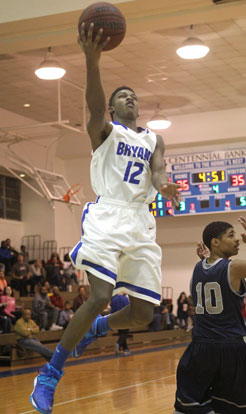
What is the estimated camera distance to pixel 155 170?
431 cm

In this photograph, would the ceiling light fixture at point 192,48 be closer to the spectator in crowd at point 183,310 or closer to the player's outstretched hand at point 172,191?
the player's outstretched hand at point 172,191

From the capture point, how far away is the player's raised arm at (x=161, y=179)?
3.94 meters

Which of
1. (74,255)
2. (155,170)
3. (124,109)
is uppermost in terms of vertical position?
(124,109)

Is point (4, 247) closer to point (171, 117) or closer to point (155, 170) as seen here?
point (171, 117)

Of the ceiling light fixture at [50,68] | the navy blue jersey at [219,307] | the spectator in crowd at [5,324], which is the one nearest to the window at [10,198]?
the spectator in crowd at [5,324]

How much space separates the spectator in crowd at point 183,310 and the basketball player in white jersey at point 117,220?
15.5 m

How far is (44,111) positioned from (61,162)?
10.2 feet

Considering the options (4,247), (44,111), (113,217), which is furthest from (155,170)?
(44,111)

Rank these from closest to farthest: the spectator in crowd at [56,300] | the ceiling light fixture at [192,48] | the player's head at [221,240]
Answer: the player's head at [221,240]
the ceiling light fixture at [192,48]
the spectator in crowd at [56,300]

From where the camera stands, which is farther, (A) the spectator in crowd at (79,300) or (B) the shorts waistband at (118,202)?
(A) the spectator in crowd at (79,300)

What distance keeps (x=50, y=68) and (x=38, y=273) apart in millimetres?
6911

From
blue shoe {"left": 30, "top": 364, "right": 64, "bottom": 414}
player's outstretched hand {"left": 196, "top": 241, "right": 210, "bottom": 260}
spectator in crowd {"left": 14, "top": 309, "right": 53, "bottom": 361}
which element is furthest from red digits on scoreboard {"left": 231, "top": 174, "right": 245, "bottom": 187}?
blue shoe {"left": 30, "top": 364, "right": 64, "bottom": 414}

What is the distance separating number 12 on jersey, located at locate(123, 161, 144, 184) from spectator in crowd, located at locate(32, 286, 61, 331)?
1073cm

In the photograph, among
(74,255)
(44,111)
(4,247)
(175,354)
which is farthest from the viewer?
(44,111)
